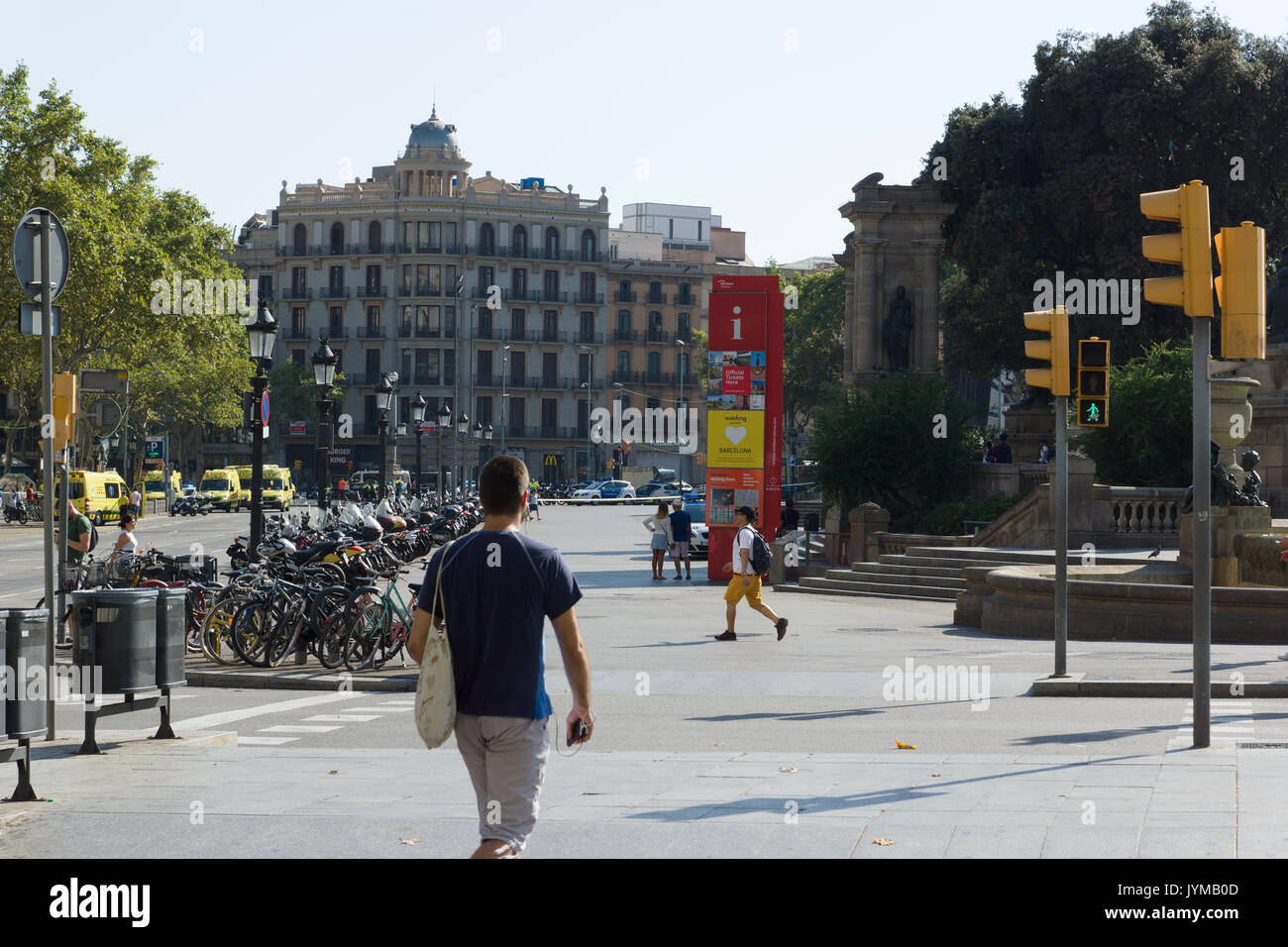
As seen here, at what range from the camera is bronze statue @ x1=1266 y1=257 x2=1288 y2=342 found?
28.1 meters

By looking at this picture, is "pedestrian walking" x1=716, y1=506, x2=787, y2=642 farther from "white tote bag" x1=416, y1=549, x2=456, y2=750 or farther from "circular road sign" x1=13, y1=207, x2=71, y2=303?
"white tote bag" x1=416, y1=549, x2=456, y2=750

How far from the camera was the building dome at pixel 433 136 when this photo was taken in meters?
112

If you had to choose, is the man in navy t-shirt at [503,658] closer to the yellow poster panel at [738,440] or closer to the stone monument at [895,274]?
the yellow poster panel at [738,440]

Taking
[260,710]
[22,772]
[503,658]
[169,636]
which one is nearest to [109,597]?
[169,636]

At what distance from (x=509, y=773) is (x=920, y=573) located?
2300cm

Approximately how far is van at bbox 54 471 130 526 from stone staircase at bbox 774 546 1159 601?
3261cm

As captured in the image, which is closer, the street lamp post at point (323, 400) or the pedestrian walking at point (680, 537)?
the street lamp post at point (323, 400)

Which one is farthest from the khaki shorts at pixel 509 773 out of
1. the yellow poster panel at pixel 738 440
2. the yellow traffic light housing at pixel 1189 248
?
the yellow poster panel at pixel 738 440

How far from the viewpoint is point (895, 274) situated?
42.4 metres

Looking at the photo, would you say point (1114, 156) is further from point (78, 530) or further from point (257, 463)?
point (78, 530)

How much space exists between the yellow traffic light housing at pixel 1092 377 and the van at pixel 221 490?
6398 cm

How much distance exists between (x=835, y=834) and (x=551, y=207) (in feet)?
352

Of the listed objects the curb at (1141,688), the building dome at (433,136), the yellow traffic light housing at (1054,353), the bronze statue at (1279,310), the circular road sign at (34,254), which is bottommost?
the curb at (1141,688)
